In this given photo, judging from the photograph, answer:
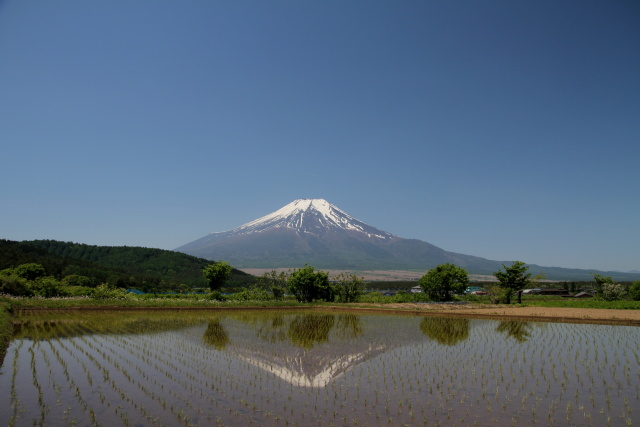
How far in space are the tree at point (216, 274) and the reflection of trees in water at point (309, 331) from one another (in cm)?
1881

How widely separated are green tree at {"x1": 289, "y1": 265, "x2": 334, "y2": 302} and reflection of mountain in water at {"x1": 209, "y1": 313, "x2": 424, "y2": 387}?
637 inches

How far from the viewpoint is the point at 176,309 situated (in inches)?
1334

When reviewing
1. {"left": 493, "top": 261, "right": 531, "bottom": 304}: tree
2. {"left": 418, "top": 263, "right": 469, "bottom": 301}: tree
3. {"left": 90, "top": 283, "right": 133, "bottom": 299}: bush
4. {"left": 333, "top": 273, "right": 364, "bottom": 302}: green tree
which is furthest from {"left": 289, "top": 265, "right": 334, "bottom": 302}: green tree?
{"left": 493, "top": 261, "right": 531, "bottom": 304}: tree

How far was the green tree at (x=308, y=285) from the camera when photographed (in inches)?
1786

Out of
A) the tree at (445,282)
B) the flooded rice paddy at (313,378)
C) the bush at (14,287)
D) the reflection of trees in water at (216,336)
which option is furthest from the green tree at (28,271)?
the tree at (445,282)

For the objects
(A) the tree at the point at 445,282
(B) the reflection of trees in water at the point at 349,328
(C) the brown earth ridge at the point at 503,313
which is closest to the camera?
(B) the reflection of trees in water at the point at 349,328

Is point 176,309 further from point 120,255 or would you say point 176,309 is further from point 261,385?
point 120,255

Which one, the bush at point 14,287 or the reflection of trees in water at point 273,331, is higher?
the bush at point 14,287

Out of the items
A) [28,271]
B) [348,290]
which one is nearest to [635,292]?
[348,290]

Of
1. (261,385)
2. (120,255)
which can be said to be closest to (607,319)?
(261,385)

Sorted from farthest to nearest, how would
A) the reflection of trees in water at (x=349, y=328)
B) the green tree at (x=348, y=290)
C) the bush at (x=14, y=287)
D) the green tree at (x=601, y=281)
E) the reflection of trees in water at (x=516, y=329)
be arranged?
the green tree at (x=601, y=281) → the green tree at (x=348, y=290) → the bush at (x=14, y=287) → the reflection of trees in water at (x=349, y=328) → the reflection of trees in water at (x=516, y=329)

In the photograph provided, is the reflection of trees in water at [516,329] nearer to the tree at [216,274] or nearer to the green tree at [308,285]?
the green tree at [308,285]

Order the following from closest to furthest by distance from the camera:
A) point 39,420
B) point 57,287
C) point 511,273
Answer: point 39,420 → point 57,287 → point 511,273

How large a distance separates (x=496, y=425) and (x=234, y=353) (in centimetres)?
1039
